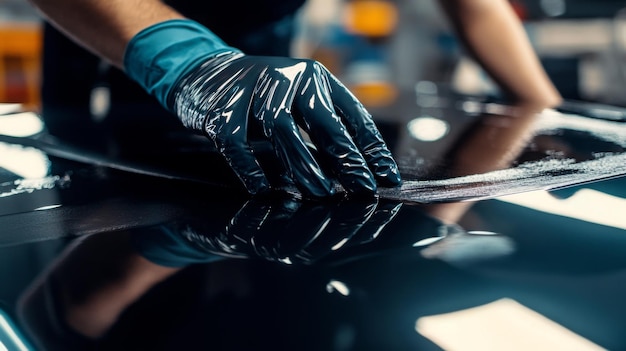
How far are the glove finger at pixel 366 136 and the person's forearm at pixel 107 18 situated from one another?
30cm

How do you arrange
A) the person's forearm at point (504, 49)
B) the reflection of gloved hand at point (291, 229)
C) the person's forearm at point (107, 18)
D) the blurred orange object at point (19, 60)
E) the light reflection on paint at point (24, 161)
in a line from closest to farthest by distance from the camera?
1. the reflection of gloved hand at point (291, 229)
2. the light reflection on paint at point (24, 161)
3. the person's forearm at point (107, 18)
4. the person's forearm at point (504, 49)
5. the blurred orange object at point (19, 60)

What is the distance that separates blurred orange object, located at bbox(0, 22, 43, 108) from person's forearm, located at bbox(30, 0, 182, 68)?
2.39 m

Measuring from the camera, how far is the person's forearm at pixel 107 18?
2.52 feet

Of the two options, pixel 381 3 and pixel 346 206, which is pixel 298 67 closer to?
pixel 346 206

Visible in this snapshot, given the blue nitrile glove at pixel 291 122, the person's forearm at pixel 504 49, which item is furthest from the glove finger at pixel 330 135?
the person's forearm at pixel 504 49

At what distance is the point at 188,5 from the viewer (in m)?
1.33

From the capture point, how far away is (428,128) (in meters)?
1.01

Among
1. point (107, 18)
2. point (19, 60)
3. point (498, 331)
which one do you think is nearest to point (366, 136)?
point (498, 331)

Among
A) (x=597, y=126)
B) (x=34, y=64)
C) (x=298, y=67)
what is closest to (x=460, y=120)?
(x=597, y=126)

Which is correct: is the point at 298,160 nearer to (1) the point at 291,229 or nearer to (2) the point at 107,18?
(1) the point at 291,229

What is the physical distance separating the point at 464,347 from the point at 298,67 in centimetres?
37

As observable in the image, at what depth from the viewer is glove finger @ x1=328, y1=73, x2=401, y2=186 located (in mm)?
576

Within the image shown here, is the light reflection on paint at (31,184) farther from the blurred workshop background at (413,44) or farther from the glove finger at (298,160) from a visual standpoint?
the blurred workshop background at (413,44)

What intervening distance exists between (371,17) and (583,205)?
3.75 metres
